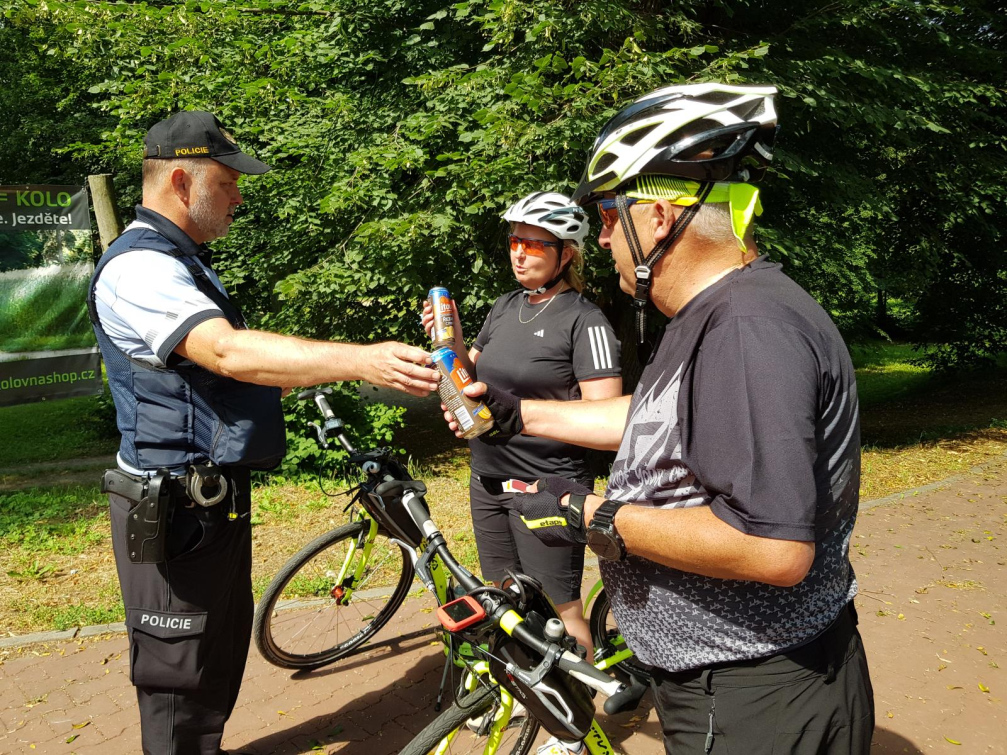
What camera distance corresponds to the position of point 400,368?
7.72 feet

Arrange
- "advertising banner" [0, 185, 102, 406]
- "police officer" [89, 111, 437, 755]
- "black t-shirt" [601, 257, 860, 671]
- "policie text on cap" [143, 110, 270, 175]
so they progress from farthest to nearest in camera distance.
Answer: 1. "advertising banner" [0, 185, 102, 406]
2. "policie text on cap" [143, 110, 270, 175]
3. "police officer" [89, 111, 437, 755]
4. "black t-shirt" [601, 257, 860, 671]

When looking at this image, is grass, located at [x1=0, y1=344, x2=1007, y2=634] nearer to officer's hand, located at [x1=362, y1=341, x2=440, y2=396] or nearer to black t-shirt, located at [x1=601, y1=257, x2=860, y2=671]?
officer's hand, located at [x1=362, y1=341, x2=440, y2=396]

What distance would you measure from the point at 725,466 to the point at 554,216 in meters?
→ 2.23

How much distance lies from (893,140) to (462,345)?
8.66 m

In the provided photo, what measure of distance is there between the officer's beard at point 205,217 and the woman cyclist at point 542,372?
130 centimetres

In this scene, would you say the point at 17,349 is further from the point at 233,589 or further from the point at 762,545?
the point at 762,545

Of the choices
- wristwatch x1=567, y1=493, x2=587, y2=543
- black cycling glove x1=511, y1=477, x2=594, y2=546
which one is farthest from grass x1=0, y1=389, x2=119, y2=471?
wristwatch x1=567, y1=493, x2=587, y2=543

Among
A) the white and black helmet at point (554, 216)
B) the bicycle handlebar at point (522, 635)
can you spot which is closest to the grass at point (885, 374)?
the white and black helmet at point (554, 216)

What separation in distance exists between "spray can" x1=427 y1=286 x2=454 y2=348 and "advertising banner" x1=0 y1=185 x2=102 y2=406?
6.02 m

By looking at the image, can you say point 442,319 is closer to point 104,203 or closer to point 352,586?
point 352,586

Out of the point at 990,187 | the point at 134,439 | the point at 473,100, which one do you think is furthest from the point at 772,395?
the point at 990,187

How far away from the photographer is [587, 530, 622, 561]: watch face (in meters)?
1.69

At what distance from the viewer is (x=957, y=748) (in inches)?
142

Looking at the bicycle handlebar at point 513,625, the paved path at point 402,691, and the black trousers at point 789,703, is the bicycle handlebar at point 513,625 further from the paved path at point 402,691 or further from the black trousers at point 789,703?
the paved path at point 402,691
